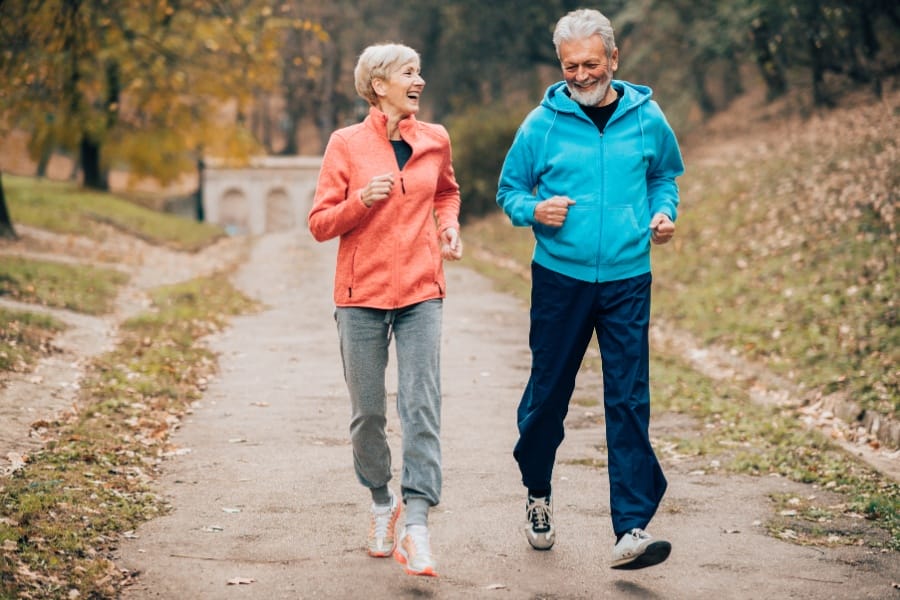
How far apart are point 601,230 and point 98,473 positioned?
129 inches

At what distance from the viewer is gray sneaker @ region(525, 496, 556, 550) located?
17.4ft

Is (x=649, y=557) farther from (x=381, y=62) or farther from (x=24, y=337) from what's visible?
(x=24, y=337)

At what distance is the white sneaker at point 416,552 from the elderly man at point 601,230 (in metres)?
0.71

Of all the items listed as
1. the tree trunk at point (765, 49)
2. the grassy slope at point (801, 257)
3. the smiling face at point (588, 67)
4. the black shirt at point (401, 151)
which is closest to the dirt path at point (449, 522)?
the black shirt at point (401, 151)

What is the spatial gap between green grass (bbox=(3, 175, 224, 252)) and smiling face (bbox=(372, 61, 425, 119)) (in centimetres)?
2156

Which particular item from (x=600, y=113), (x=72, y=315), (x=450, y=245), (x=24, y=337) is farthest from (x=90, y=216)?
(x=600, y=113)

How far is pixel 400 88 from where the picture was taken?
480 cm

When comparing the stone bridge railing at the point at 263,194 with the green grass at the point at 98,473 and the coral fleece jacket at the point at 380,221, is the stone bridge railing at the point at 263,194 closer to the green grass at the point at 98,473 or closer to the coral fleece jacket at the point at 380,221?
the green grass at the point at 98,473

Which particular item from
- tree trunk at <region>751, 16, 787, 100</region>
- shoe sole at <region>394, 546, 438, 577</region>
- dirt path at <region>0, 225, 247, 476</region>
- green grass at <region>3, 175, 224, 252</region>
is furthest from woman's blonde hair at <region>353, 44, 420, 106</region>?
green grass at <region>3, 175, 224, 252</region>

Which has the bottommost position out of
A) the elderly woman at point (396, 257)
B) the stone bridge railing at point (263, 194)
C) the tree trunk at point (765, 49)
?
the stone bridge railing at point (263, 194)

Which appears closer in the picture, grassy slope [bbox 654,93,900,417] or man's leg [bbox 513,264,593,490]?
man's leg [bbox 513,264,593,490]

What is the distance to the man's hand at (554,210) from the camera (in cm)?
482

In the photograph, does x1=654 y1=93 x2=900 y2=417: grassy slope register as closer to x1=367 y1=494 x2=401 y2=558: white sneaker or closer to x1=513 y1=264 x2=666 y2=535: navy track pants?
x1=513 y1=264 x2=666 y2=535: navy track pants

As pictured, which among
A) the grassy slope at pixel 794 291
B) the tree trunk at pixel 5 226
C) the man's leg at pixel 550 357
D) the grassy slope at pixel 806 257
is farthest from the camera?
the tree trunk at pixel 5 226
